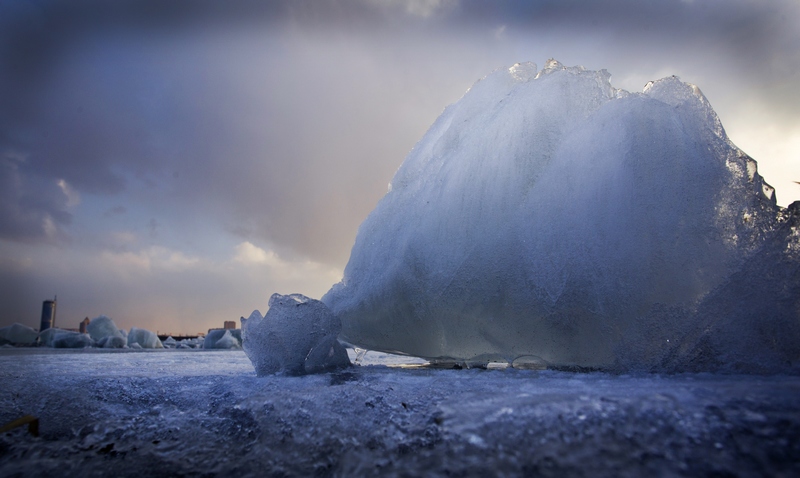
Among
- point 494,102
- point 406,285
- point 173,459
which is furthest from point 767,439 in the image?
point 494,102

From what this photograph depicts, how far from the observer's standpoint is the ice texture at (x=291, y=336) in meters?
2.63

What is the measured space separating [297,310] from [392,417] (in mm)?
1544

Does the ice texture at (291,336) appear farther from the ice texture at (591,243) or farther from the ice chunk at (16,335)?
the ice chunk at (16,335)

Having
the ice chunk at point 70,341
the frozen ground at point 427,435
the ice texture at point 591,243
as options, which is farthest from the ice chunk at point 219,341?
the frozen ground at point 427,435

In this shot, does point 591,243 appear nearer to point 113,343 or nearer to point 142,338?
point 113,343

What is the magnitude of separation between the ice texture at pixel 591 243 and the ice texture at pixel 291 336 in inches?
23.1

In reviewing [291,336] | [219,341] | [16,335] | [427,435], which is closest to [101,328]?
[16,335]

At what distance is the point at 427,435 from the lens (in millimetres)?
1090

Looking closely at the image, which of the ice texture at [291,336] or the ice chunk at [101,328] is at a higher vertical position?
the ice chunk at [101,328]

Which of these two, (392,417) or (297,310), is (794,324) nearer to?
(392,417)

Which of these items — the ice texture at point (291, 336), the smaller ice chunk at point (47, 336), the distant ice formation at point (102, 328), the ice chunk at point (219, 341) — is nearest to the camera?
the ice texture at point (291, 336)

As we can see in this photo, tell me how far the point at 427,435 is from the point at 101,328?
16.9 metres

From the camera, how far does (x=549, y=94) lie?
2.89m

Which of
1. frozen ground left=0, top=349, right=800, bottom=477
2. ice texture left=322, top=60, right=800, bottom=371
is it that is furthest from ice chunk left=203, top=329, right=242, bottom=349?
frozen ground left=0, top=349, right=800, bottom=477
